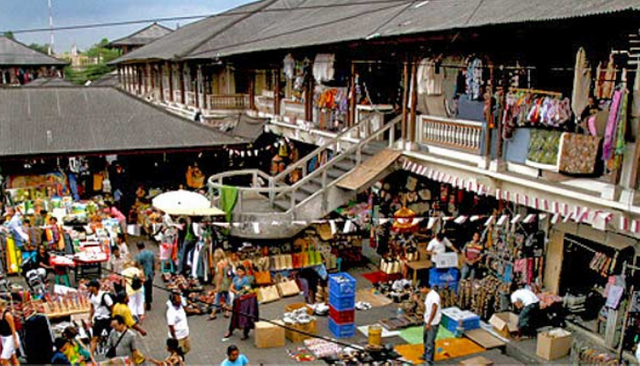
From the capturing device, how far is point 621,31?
10.1m

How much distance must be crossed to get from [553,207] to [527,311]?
106 inches

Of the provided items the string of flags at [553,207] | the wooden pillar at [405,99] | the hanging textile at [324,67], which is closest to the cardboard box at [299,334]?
the string of flags at [553,207]

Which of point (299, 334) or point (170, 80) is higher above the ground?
point (170, 80)

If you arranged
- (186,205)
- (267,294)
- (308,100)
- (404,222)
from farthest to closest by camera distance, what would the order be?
(308,100) < (404,222) < (186,205) < (267,294)

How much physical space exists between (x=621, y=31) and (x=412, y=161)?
6320mm

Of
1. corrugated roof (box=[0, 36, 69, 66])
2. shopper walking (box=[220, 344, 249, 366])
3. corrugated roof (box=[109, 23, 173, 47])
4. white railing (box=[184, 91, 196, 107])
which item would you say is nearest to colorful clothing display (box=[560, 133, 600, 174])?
shopper walking (box=[220, 344, 249, 366])

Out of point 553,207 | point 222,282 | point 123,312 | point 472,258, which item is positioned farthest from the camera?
point 472,258

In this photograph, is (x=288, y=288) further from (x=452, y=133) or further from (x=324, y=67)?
(x=324, y=67)

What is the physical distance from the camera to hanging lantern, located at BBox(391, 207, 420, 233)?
16.5 meters

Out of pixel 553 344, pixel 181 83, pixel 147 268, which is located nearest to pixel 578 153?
pixel 553 344

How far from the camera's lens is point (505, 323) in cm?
1283

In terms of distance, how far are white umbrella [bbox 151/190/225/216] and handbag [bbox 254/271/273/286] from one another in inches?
75.4

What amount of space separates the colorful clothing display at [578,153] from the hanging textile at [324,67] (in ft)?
30.3

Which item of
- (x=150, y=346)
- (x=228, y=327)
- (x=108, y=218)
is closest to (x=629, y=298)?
(x=228, y=327)
